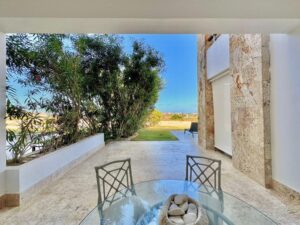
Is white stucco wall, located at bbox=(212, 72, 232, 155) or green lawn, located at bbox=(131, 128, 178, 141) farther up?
white stucco wall, located at bbox=(212, 72, 232, 155)

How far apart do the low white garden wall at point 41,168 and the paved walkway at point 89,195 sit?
0.19m

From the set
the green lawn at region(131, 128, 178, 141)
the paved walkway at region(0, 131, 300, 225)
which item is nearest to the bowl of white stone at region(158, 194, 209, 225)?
the paved walkway at region(0, 131, 300, 225)

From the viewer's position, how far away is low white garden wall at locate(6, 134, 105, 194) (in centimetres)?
285

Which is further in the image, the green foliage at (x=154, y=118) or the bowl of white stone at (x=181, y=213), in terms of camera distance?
the green foliage at (x=154, y=118)

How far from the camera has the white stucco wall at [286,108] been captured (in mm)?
2844

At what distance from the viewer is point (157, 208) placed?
1801 mm

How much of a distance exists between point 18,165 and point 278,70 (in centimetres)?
395

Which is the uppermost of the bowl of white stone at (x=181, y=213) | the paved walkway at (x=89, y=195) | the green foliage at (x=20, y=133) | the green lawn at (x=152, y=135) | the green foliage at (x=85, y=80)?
the green foliage at (x=85, y=80)

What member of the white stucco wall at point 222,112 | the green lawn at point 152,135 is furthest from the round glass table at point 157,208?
the green lawn at point 152,135

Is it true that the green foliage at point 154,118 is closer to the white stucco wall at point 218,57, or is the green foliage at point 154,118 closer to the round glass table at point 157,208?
the white stucco wall at point 218,57

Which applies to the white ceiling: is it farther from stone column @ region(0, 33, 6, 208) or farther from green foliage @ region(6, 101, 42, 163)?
green foliage @ region(6, 101, 42, 163)

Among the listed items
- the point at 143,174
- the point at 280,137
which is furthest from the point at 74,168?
the point at 280,137

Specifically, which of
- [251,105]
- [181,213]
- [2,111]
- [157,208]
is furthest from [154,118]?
[181,213]

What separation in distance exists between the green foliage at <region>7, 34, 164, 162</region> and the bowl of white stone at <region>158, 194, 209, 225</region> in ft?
8.64
